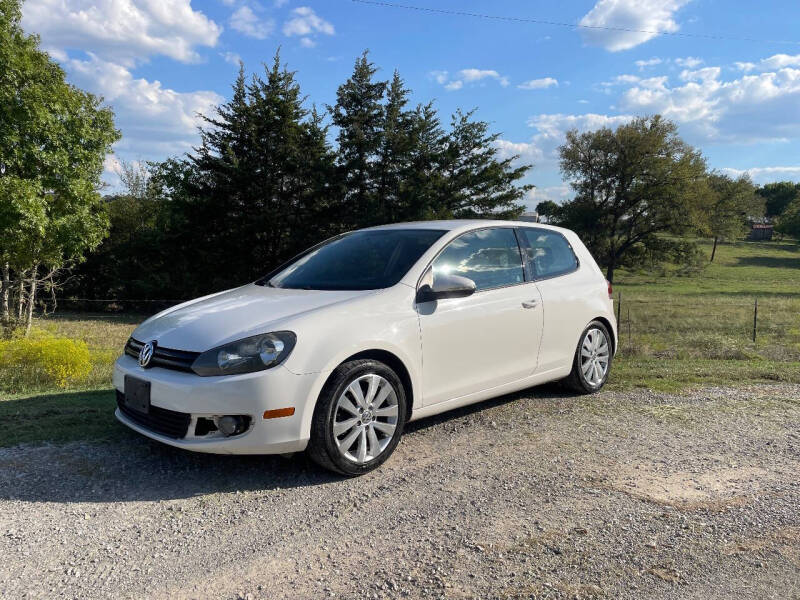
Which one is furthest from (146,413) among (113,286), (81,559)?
(113,286)

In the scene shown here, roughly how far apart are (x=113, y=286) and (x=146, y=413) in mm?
38020

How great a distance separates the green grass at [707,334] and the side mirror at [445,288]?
3.09m

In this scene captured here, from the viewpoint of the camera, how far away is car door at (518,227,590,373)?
5.28m

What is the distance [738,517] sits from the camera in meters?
3.25

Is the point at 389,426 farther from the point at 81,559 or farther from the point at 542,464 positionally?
the point at 81,559

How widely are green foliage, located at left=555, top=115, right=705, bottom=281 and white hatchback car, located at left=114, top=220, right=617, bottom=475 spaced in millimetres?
43124

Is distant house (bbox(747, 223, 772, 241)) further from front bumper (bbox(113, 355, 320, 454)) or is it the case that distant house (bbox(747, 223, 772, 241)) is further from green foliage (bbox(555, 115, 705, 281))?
front bumper (bbox(113, 355, 320, 454))

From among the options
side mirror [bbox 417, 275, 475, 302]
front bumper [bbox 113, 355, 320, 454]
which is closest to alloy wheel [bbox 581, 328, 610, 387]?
side mirror [bbox 417, 275, 475, 302]

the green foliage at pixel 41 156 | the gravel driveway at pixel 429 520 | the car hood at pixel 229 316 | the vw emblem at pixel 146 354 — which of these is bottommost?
the gravel driveway at pixel 429 520

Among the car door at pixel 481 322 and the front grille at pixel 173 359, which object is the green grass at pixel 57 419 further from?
the car door at pixel 481 322

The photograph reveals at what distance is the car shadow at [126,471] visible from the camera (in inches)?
135

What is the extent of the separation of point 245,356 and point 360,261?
1.50 m

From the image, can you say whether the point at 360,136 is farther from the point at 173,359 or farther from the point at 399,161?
the point at 173,359

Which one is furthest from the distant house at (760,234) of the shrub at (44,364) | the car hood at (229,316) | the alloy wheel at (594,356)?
the car hood at (229,316)
